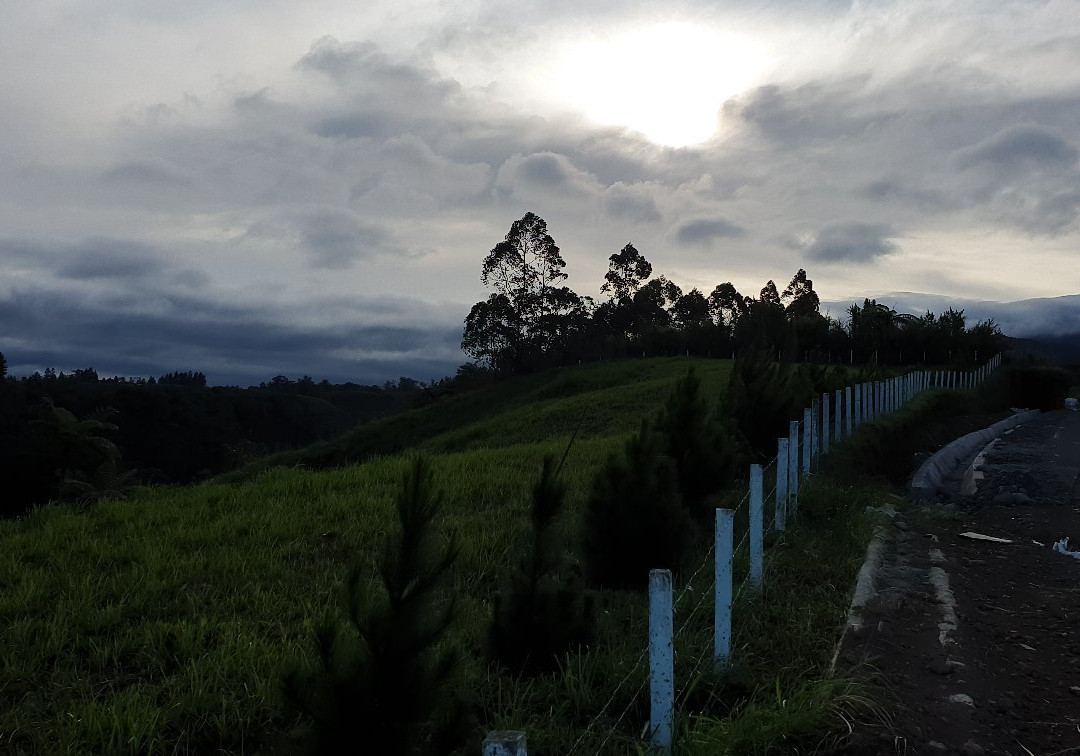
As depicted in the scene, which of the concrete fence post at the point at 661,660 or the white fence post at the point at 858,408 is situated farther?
the white fence post at the point at 858,408

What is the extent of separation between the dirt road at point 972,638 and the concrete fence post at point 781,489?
3.44 feet


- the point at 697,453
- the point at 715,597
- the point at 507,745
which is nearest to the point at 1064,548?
the point at 697,453

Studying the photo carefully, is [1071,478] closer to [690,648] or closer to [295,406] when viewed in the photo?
[690,648]

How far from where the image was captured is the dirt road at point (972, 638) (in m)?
4.14

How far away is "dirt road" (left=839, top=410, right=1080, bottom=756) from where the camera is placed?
4.14 metres

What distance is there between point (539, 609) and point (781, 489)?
14.8 feet

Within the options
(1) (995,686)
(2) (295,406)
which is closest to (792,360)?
(1) (995,686)

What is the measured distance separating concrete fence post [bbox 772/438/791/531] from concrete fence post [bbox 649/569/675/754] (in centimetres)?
466

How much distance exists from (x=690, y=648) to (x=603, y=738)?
3.72 ft

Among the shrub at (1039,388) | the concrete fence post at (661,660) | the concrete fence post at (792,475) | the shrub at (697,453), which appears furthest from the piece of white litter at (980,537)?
the shrub at (1039,388)

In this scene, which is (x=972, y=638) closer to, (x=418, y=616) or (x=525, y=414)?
(x=418, y=616)

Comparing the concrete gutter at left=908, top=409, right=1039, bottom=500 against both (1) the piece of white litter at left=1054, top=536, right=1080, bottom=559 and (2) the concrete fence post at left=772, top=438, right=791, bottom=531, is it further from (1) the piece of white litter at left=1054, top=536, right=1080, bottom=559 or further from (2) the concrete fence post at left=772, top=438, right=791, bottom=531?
(2) the concrete fence post at left=772, top=438, right=791, bottom=531

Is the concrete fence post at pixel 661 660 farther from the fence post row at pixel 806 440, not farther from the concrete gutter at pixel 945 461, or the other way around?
the concrete gutter at pixel 945 461

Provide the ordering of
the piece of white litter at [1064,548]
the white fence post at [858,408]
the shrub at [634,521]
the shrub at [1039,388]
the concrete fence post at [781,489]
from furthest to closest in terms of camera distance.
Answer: the shrub at [1039,388], the white fence post at [858,408], the piece of white litter at [1064,548], the concrete fence post at [781,489], the shrub at [634,521]
